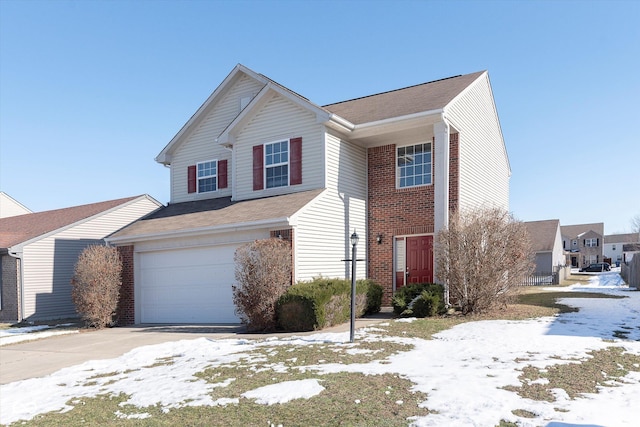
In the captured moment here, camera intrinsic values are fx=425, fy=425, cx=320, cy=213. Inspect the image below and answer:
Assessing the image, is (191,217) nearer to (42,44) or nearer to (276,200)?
(276,200)

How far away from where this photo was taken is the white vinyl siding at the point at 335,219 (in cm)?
1170

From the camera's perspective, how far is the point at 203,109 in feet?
55.6

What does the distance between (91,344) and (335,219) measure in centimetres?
729

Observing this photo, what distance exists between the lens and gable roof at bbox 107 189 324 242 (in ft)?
38.8

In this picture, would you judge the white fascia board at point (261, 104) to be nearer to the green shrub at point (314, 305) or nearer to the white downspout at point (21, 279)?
the green shrub at point (314, 305)

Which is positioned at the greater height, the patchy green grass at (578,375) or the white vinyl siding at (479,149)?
the white vinyl siding at (479,149)

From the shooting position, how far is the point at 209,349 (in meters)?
8.41

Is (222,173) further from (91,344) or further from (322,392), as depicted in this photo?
(322,392)

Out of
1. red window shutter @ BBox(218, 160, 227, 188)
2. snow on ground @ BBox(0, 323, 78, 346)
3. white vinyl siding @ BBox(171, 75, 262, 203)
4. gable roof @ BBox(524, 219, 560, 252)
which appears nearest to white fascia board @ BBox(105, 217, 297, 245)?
snow on ground @ BBox(0, 323, 78, 346)

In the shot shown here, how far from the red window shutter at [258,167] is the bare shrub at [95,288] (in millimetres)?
5356

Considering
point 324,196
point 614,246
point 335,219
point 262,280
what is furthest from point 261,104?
point 614,246

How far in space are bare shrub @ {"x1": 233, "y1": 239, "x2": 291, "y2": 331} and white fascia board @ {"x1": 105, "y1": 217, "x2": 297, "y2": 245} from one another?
2.18 ft

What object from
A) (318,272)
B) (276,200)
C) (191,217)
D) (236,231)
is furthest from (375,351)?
(191,217)

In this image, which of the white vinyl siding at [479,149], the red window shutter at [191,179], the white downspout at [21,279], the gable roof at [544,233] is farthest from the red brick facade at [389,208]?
the gable roof at [544,233]
